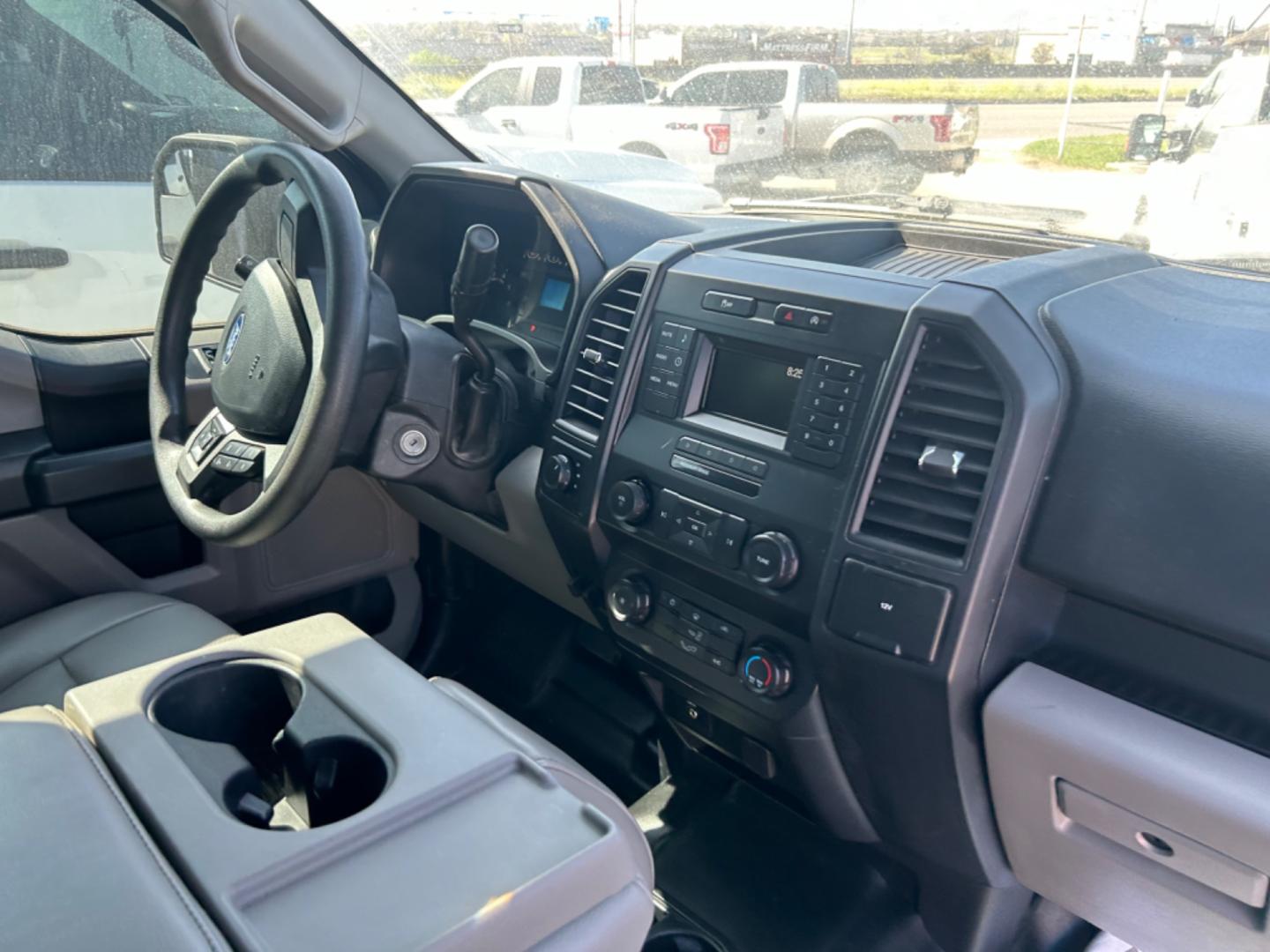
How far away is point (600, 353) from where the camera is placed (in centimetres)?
176

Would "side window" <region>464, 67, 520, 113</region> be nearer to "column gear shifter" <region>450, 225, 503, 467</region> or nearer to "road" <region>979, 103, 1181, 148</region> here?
"column gear shifter" <region>450, 225, 503, 467</region>

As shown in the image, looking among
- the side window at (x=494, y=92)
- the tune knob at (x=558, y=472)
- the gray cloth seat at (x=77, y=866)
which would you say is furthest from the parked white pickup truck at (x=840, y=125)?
the gray cloth seat at (x=77, y=866)

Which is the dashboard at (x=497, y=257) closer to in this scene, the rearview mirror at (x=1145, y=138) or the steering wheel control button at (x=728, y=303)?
the steering wheel control button at (x=728, y=303)

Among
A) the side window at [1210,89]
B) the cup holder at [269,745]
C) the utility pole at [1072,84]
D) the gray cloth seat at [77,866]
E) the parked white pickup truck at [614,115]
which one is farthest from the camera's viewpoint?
the parked white pickup truck at [614,115]

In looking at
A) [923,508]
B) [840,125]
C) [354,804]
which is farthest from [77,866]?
[840,125]

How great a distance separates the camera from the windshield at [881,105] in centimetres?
143

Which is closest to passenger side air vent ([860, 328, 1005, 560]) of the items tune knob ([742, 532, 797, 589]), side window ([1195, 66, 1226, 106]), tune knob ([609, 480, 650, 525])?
tune knob ([742, 532, 797, 589])

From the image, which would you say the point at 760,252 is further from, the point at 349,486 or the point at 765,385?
the point at 349,486

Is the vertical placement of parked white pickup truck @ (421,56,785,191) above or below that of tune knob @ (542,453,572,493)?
above

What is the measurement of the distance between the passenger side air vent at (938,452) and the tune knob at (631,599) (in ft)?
1.56

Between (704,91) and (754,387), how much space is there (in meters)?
0.74

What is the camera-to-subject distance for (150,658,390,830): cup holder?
1162 mm

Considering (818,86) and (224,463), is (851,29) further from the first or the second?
(224,463)

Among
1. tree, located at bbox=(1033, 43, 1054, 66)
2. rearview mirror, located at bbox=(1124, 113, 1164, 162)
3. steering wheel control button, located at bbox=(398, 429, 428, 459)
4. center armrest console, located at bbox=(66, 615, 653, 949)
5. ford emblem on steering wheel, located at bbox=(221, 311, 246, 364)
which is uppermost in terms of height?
tree, located at bbox=(1033, 43, 1054, 66)
